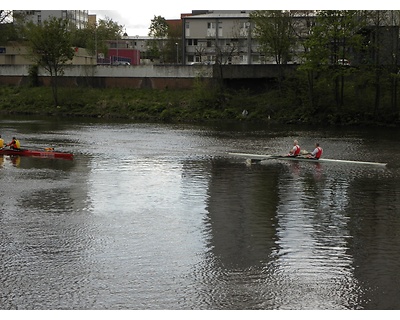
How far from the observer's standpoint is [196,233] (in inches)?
717

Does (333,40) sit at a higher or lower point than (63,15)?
lower

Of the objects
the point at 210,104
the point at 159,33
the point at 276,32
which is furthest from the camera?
→ the point at 159,33

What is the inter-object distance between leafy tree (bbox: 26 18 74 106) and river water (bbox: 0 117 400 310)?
30806 mm

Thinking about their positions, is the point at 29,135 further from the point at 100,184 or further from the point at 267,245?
the point at 267,245

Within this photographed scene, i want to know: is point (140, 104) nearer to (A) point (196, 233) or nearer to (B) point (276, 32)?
(B) point (276, 32)

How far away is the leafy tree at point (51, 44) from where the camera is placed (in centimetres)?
6147

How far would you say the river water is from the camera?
1370 centimetres

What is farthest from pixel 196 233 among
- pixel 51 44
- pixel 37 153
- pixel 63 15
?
pixel 63 15

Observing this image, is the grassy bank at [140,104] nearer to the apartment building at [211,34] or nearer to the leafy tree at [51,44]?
the leafy tree at [51,44]

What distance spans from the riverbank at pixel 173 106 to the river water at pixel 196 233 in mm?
Result: 20183

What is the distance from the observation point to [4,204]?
2159 centimetres

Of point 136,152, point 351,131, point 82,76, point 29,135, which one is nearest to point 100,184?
point 136,152

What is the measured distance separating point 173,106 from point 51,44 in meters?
14.3

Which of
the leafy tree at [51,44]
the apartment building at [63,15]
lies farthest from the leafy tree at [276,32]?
the apartment building at [63,15]
